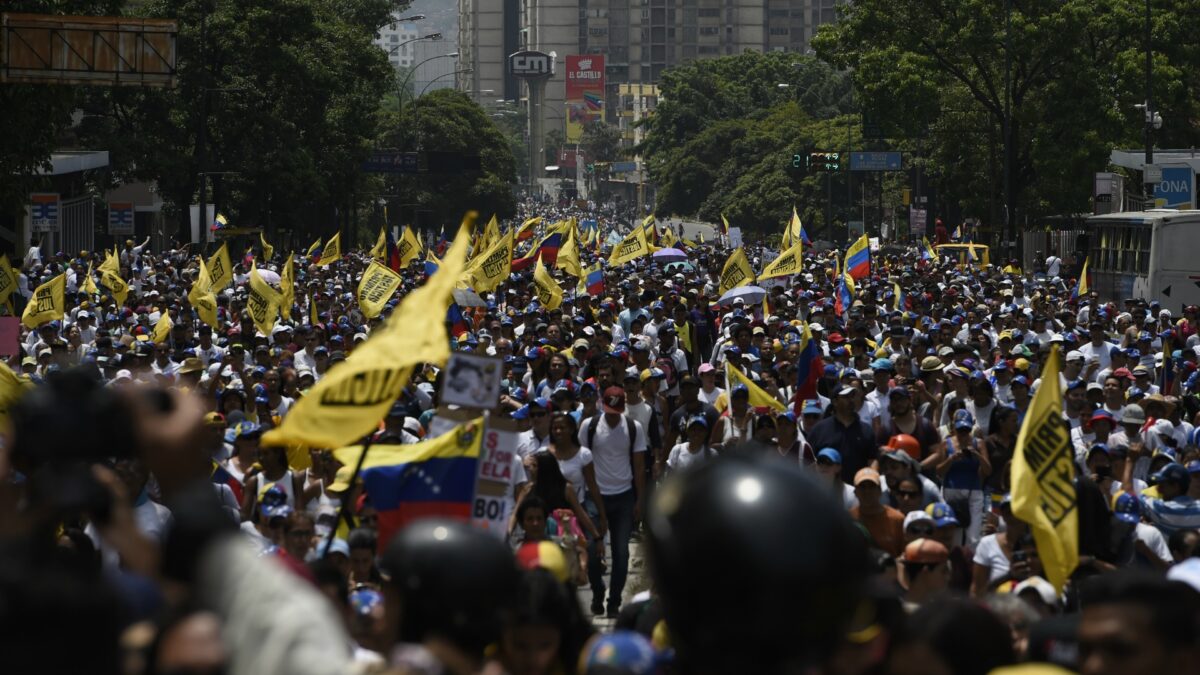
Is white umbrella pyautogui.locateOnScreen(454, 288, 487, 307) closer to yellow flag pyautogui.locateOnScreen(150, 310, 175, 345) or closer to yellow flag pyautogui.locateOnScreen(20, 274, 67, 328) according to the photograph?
yellow flag pyautogui.locateOnScreen(150, 310, 175, 345)

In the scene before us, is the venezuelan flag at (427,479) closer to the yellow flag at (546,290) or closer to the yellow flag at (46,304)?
the yellow flag at (46,304)

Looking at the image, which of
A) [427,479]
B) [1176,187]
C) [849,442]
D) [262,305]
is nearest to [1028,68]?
[1176,187]

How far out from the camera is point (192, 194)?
51.4 m

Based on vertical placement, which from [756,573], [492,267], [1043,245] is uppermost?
[756,573]

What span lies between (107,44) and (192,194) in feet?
94.1

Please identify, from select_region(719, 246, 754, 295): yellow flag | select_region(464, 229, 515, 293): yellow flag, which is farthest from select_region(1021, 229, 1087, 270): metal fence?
select_region(464, 229, 515, 293): yellow flag

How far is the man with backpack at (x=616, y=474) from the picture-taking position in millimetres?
11219

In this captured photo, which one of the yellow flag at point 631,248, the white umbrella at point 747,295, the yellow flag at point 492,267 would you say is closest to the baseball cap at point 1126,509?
the white umbrella at point 747,295

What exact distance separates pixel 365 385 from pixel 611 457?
19.0ft

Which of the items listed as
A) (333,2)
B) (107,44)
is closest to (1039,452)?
(107,44)

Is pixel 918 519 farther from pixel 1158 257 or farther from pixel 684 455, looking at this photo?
pixel 1158 257

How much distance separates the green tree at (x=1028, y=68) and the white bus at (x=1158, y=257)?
14.0 m

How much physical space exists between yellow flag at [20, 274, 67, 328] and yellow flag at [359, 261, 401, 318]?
291 centimetres

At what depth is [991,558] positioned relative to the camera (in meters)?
7.91
